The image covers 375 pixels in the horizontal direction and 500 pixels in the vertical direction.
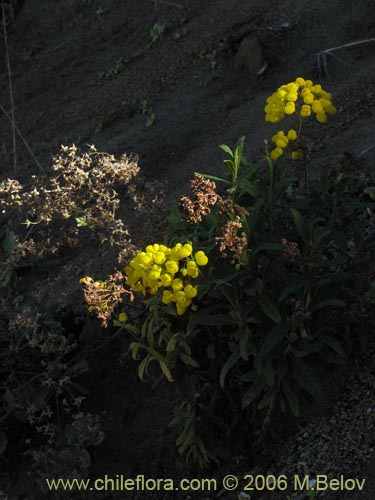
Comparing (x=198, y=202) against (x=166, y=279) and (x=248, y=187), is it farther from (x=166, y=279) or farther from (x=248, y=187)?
(x=248, y=187)

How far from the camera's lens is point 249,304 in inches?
122

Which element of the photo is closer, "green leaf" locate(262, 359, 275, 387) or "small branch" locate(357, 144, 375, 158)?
"green leaf" locate(262, 359, 275, 387)

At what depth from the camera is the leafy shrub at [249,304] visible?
9.68ft

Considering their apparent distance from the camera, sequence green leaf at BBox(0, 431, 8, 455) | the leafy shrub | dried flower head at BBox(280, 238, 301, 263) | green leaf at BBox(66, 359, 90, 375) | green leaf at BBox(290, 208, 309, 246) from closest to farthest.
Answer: dried flower head at BBox(280, 238, 301, 263) → the leafy shrub → green leaf at BBox(290, 208, 309, 246) → green leaf at BBox(0, 431, 8, 455) → green leaf at BBox(66, 359, 90, 375)

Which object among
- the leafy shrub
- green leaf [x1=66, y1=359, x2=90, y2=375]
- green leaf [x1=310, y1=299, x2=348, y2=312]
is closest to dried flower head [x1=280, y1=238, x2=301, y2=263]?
the leafy shrub

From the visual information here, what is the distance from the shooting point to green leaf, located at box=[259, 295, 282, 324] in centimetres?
298

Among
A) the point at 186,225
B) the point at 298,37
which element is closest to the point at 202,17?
the point at 298,37

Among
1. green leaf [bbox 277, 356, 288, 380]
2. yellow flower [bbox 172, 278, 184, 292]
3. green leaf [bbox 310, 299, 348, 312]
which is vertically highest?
yellow flower [bbox 172, 278, 184, 292]

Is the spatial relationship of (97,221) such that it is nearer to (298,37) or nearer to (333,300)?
(333,300)

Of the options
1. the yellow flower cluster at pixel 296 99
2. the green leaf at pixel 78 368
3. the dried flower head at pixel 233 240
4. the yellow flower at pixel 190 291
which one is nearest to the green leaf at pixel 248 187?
the yellow flower cluster at pixel 296 99

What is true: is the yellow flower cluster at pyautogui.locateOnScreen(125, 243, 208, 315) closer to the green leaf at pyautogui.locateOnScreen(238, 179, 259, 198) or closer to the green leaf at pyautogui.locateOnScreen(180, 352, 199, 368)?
the green leaf at pyautogui.locateOnScreen(180, 352, 199, 368)

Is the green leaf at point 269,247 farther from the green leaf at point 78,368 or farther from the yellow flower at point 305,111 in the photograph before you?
the green leaf at point 78,368

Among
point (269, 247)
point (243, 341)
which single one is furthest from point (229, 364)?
point (269, 247)

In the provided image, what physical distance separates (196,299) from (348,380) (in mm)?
772
